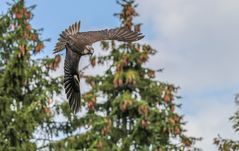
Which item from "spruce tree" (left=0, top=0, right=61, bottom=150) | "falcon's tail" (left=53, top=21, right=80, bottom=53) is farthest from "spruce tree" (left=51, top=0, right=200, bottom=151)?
"falcon's tail" (left=53, top=21, right=80, bottom=53)

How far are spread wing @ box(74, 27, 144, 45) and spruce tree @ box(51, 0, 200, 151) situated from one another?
22.3m

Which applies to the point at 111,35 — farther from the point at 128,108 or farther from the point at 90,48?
the point at 128,108

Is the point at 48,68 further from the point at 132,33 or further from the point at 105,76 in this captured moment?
the point at 132,33

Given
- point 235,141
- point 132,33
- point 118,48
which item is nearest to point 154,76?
point 118,48

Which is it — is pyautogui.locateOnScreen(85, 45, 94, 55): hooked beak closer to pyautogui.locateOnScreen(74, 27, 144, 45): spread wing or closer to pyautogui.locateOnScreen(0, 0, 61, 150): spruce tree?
pyautogui.locateOnScreen(74, 27, 144, 45): spread wing

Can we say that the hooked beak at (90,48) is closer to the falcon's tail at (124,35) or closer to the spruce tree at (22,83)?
the falcon's tail at (124,35)

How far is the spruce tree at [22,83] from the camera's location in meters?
22.4

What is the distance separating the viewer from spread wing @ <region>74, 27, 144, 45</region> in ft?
10.6

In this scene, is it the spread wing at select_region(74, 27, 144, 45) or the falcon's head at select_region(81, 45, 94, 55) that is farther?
the spread wing at select_region(74, 27, 144, 45)

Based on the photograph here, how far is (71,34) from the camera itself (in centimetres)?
331

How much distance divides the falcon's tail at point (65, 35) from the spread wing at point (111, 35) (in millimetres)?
64

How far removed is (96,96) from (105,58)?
85.6 inches

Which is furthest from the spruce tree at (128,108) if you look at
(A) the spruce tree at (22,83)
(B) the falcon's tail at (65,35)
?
(B) the falcon's tail at (65,35)

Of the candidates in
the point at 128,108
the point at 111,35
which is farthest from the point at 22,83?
the point at 111,35
